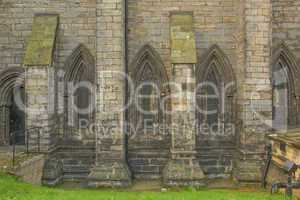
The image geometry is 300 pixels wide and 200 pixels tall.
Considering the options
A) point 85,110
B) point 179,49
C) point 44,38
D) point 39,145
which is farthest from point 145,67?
point 39,145

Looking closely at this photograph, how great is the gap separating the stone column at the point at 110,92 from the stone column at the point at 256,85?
4.04 meters

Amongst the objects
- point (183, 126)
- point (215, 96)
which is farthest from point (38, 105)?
point (215, 96)

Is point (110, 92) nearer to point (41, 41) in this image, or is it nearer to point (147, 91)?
point (147, 91)

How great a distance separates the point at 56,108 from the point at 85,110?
3.53 feet

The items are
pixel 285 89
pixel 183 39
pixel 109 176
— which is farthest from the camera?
pixel 285 89

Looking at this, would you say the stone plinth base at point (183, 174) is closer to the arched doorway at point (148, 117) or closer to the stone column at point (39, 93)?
the arched doorway at point (148, 117)

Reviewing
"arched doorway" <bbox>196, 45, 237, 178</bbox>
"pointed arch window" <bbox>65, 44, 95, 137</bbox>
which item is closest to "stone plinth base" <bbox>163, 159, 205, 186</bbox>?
"arched doorway" <bbox>196, 45, 237, 178</bbox>

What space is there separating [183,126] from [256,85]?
9.11 ft

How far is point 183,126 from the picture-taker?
1262 cm

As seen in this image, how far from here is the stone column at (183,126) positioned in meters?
12.6

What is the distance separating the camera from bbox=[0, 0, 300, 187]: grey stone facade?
42.5 feet

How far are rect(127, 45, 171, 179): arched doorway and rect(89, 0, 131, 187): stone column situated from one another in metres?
1.05

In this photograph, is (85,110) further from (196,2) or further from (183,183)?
(196,2)

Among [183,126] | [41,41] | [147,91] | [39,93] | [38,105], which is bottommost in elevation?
[183,126]
